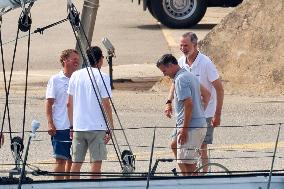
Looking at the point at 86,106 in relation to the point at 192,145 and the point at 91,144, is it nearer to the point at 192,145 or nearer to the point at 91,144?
the point at 91,144

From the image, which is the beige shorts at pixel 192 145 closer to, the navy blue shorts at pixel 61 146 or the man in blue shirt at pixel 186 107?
the man in blue shirt at pixel 186 107

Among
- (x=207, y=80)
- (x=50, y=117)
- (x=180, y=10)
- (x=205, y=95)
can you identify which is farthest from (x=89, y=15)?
(x=180, y=10)

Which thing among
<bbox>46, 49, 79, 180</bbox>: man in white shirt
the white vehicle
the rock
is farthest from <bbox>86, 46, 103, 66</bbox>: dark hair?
the white vehicle

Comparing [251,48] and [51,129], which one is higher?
[51,129]

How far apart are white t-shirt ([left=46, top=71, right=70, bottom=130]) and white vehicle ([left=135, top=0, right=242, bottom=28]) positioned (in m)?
18.5

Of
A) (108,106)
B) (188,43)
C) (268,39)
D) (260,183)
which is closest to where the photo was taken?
(260,183)

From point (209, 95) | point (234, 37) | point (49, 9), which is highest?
point (209, 95)

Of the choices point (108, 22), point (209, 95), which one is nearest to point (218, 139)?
point (209, 95)

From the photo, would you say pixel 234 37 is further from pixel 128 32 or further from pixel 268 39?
pixel 128 32

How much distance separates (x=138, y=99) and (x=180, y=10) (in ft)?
36.0

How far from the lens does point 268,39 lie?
22.3 metres

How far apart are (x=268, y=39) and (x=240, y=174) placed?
13376 millimetres

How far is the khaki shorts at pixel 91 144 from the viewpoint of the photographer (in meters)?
11.9

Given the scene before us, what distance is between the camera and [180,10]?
104 feet
